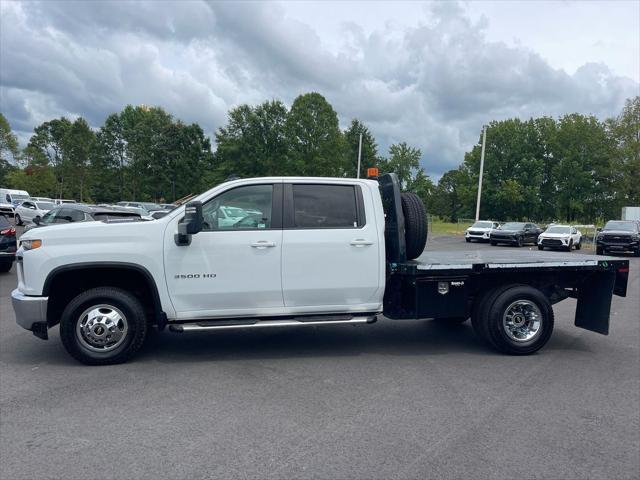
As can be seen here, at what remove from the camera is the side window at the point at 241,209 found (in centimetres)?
546

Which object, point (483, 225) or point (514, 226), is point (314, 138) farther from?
point (514, 226)

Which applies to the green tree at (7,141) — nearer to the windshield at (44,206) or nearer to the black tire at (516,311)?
the windshield at (44,206)

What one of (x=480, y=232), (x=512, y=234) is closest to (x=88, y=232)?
(x=512, y=234)

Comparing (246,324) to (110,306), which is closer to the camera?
(110,306)

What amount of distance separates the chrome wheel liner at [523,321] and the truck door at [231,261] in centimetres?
280

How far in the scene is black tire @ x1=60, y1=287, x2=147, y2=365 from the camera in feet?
17.1

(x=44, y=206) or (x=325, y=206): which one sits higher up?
(x=325, y=206)

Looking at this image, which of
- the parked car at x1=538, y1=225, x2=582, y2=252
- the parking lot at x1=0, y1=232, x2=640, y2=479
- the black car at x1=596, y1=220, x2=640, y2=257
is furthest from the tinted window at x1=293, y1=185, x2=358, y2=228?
the parked car at x1=538, y1=225, x2=582, y2=252

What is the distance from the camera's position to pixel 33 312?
517 cm

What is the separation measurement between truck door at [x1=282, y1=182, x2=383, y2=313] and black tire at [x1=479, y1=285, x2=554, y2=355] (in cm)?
146

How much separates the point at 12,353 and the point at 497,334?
5697 millimetres

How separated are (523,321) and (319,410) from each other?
3.17 meters

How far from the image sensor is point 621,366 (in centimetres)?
573

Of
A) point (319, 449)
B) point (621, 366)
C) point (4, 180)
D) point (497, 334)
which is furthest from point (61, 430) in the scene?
point (4, 180)
